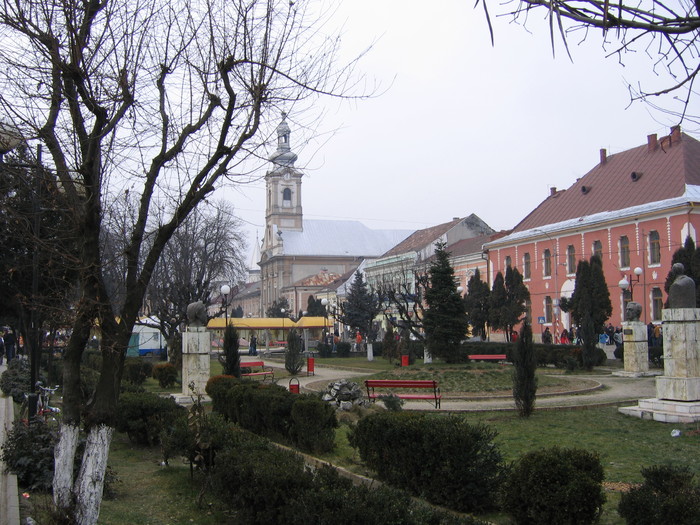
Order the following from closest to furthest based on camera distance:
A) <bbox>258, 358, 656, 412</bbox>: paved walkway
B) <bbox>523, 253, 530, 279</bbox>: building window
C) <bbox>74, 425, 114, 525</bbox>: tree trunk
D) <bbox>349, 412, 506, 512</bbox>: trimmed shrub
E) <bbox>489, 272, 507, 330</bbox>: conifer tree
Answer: <bbox>74, 425, 114, 525</bbox>: tree trunk
<bbox>349, 412, 506, 512</bbox>: trimmed shrub
<bbox>258, 358, 656, 412</bbox>: paved walkway
<bbox>489, 272, 507, 330</bbox>: conifer tree
<bbox>523, 253, 530, 279</bbox>: building window

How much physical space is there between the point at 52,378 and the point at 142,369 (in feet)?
10.6

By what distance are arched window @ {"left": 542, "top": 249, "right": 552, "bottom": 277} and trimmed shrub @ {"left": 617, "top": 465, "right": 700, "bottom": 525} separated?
43175mm

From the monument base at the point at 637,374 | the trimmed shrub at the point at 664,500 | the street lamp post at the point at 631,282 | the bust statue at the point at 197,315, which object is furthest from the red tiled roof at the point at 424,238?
the trimmed shrub at the point at 664,500

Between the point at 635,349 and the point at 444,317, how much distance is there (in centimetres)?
Result: 706

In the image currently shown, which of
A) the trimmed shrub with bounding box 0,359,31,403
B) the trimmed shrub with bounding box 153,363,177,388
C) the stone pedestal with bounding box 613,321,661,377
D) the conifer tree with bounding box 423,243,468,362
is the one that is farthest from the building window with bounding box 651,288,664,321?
the trimmed shrub with bounding box 0,359,31,403

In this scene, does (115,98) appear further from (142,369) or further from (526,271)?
(526,271)

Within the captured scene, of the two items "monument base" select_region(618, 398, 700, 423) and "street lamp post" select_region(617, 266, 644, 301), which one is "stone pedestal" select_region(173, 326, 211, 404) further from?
"street lamp post" select_region(617, 266, 644, 301)

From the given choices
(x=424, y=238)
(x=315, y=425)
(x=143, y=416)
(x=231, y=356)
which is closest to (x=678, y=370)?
(x=315, y=425)

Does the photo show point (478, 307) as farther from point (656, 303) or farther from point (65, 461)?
point (65, 461)

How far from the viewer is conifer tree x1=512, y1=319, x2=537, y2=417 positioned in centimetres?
1360

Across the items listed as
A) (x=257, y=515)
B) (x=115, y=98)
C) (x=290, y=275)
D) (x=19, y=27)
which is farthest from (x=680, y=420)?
(x=290, y=275)

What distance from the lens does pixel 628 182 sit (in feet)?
144

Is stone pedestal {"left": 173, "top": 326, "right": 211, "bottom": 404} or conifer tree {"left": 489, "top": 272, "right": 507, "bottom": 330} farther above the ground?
conifer tree {"left": 489, "top": 272, "right": 507, "bottom": 330}

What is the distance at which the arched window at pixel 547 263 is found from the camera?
4794 cm
